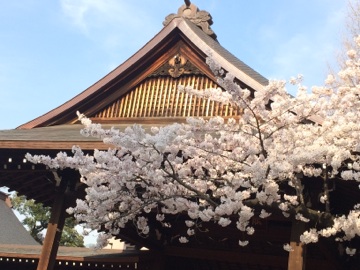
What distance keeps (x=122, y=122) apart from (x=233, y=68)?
8.43ft

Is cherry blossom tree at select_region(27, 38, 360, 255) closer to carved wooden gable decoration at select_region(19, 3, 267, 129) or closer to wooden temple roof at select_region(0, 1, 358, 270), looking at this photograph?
wooden temple roof at select_region(0, 1, 358, 270)

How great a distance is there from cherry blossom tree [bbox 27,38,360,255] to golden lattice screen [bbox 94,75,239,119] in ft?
9.06

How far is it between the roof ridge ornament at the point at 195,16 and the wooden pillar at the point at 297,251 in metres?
6.73

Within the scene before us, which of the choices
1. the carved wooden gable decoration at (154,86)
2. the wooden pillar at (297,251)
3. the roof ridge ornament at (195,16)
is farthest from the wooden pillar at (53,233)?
the roof ridge ornament at (195,16)

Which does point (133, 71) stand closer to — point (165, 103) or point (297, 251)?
point (165, 103)

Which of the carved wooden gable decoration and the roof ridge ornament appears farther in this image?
the roof ridge ornament

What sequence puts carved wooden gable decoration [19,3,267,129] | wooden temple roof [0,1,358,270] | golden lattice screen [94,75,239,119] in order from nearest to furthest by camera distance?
wooden temple roof [0,1,358,270] → golden lattice screen [94,75,239,119] → carved wooden gable decoration [19,3,267,129]

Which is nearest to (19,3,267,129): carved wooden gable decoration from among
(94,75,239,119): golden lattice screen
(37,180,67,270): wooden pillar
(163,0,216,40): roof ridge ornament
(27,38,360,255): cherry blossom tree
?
(94,75,239,119): golden lattice screen

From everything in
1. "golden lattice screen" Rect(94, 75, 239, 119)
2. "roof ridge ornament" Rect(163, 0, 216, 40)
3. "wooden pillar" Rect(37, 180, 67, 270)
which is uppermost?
"roof ridge ornament" Rect(163, 0, 216, 40)

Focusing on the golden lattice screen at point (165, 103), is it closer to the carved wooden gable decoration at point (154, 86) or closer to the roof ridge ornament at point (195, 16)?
the carved wooden gable decoration at point (154, 86)

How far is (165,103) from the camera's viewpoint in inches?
379

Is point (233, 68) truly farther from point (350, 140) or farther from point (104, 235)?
point (104, 235)

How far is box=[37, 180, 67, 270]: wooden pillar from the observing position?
7.12 m

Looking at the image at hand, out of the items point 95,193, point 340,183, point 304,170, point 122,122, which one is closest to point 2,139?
point 95,193
